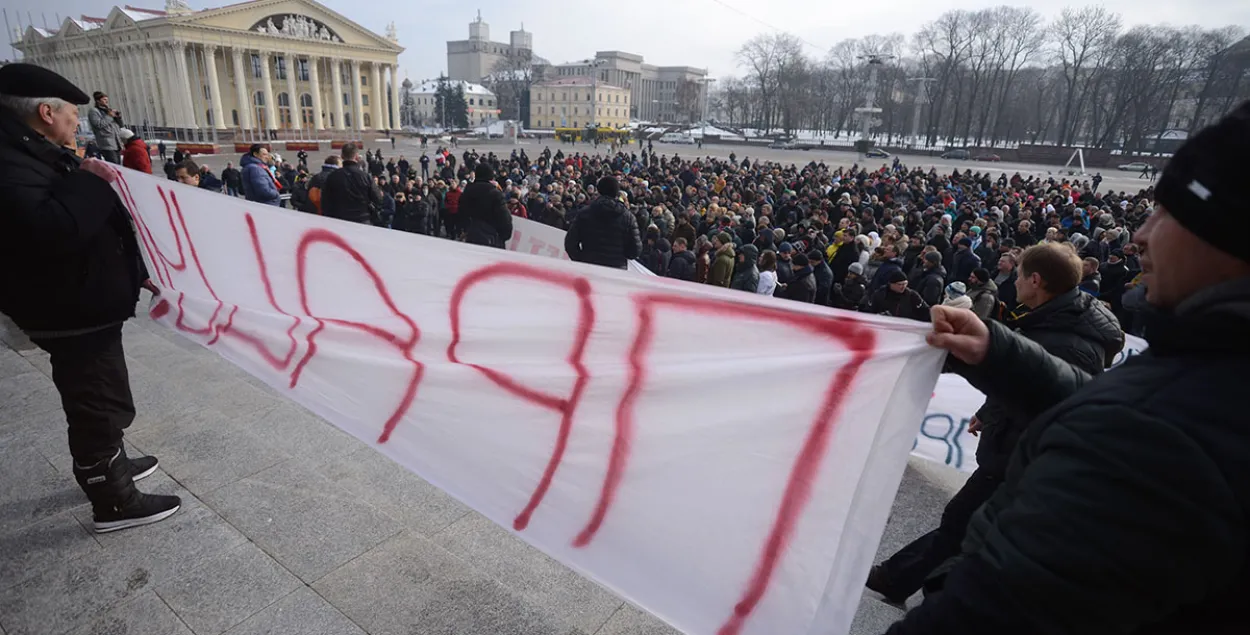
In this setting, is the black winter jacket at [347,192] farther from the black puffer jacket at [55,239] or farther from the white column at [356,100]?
the white column at [356,100]

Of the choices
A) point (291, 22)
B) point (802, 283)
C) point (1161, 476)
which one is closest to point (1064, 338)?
point (1161, 476)

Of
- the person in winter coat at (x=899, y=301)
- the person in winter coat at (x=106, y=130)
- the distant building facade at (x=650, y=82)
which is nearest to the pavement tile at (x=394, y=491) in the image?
the person in winter coat at (x=899, y=301)

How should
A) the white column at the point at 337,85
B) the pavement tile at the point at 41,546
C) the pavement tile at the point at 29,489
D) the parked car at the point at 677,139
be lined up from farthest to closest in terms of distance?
the parked car at the point at 677,139
the white column at the point at 337,85
the pavement tile at the point at 29,489
the pavement tile at the point at 41,546

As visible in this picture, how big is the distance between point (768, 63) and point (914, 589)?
85.7 m

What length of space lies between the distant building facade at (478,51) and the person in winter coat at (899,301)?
126 meters

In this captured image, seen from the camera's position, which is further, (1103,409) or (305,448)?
(305,448)

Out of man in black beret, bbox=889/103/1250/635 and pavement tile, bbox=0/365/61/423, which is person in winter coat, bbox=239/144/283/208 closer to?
pavement tile, bbox=0/365/61/423

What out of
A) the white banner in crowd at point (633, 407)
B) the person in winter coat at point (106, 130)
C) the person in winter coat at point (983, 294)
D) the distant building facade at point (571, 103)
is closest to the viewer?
the white banner in crowd at point (633, 407)

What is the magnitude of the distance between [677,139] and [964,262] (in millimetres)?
61455

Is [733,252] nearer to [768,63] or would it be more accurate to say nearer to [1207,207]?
[1207,207]

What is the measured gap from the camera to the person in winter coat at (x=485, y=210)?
19.1 ft

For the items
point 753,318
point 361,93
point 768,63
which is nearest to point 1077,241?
point 753,318

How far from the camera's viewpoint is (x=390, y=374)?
2479 mm

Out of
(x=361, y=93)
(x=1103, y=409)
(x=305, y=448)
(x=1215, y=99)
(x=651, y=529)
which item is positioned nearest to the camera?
(x=1103, y=409)
